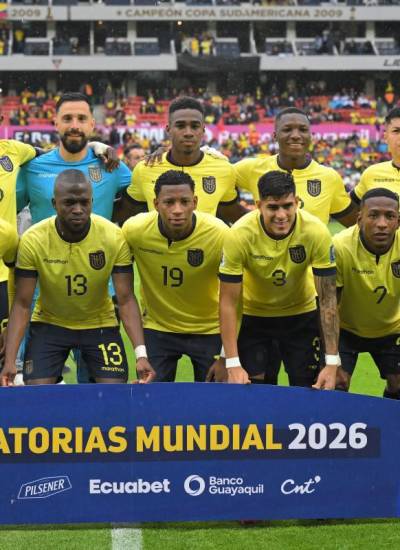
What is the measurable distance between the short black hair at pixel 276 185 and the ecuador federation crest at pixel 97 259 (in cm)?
100

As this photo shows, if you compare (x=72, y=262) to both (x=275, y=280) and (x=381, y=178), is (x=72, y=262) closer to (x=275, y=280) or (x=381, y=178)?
(x=275, y=280)

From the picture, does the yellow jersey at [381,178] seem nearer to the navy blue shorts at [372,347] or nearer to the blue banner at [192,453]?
the navy blue shorts at [372,347]

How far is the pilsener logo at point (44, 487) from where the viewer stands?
4.63 meters

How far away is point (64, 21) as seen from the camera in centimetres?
Result: 5144

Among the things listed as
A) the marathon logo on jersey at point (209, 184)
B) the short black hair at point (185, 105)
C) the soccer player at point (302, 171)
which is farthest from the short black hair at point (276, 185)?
the short black hair at point (185, 105)

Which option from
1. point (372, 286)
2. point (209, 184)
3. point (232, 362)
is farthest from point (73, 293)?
point (372, 286)

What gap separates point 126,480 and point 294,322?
5.07 feet

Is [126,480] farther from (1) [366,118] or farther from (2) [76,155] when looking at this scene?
(1) [366,118]

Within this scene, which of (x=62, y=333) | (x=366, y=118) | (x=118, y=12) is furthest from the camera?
(x=118, y=12)

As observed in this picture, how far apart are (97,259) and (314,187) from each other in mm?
1828

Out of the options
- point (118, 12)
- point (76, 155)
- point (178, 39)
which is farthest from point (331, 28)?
point (76, 155)

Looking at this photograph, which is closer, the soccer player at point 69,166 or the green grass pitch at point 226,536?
the green grass pitch at point 226,536

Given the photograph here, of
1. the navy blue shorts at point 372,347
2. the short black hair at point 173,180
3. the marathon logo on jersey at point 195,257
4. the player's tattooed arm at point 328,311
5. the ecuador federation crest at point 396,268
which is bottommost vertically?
the navy blue shorts at point 372,347

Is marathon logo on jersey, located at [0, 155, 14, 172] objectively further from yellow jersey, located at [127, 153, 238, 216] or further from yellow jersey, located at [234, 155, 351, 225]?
yellow jersey, located at [234, 155, 351, 225]
